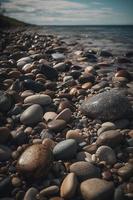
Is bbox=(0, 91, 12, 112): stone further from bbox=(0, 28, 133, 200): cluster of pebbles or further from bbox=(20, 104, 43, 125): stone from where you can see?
bbox=(20, 104, 43, 125): stone

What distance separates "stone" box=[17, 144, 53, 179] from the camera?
2697 mm

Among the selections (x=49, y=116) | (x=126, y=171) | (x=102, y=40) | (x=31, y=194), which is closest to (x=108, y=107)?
(x=49, y=116)

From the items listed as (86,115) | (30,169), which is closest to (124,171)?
(30,169)

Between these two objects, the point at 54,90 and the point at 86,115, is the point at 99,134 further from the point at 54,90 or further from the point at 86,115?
the point at 54,90

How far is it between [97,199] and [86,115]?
1.83 m

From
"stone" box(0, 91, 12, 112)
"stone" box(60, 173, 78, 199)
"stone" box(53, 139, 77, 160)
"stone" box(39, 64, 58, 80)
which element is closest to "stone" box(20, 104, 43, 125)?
"stone" box(0, 91, 12, 112)

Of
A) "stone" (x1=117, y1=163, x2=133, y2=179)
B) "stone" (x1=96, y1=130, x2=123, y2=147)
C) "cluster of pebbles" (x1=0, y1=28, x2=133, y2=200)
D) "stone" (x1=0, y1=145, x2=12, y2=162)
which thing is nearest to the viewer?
"cluster of pebbles" (x1=0, y1=28, x2=133, y2=200)

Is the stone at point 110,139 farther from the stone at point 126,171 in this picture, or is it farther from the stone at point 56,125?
the stone at point 56,125

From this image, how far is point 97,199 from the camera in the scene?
95.4 inches

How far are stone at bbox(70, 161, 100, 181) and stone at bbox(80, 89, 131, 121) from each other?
118cm

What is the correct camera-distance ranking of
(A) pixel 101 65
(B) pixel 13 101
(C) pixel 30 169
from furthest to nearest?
(A) pixel 101 65, (B) pixel 13 101, (C) pixel 30 169

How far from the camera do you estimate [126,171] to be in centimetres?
271

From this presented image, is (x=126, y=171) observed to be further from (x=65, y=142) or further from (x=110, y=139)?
(x=65, y=142)

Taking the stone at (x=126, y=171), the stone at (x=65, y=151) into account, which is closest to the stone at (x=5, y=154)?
the stone at (x=65, y=151)
